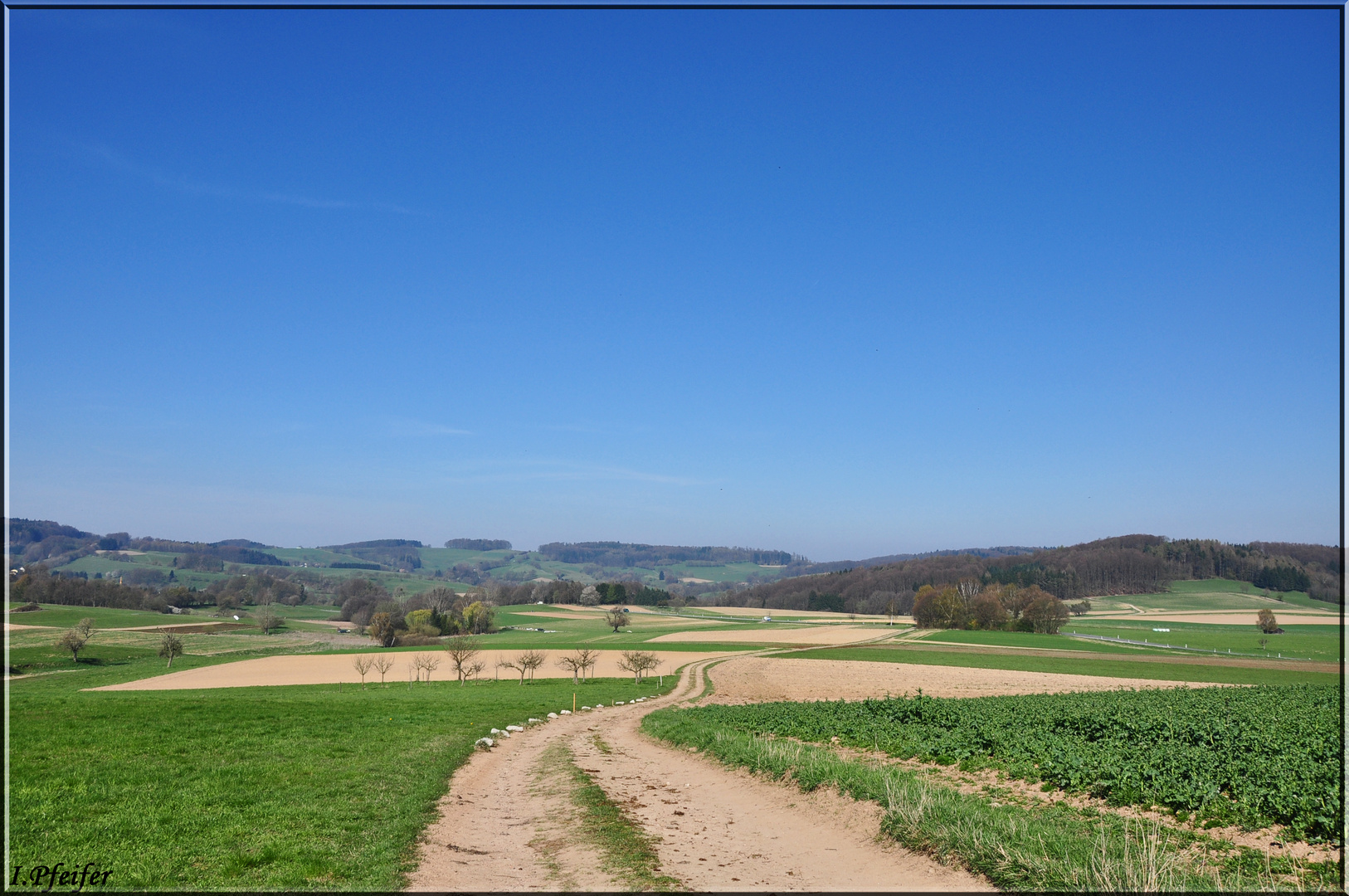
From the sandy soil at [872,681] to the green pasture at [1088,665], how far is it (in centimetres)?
445

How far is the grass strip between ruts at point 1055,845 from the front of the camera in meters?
9.96

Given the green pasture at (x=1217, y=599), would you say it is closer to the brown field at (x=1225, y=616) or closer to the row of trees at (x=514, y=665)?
the brown field at (x=1225, y=616)

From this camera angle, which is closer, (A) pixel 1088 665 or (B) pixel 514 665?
(B) pixel 514 665

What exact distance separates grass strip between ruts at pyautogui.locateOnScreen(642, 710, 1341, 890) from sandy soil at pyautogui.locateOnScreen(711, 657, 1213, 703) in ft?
111

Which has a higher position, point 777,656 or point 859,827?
point 859,827

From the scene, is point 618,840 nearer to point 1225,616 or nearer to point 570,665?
point 570,665

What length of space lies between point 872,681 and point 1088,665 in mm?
31886

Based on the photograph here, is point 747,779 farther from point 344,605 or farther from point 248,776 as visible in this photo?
point 344,605

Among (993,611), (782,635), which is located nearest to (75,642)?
(782,635)

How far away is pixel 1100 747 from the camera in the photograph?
18688mm

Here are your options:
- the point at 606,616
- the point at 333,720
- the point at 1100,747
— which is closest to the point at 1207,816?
the point at 1100,747

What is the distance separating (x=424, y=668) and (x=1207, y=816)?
69.2m

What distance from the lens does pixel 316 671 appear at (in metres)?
72.2

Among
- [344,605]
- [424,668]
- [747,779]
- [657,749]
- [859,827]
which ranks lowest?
[344,605]
